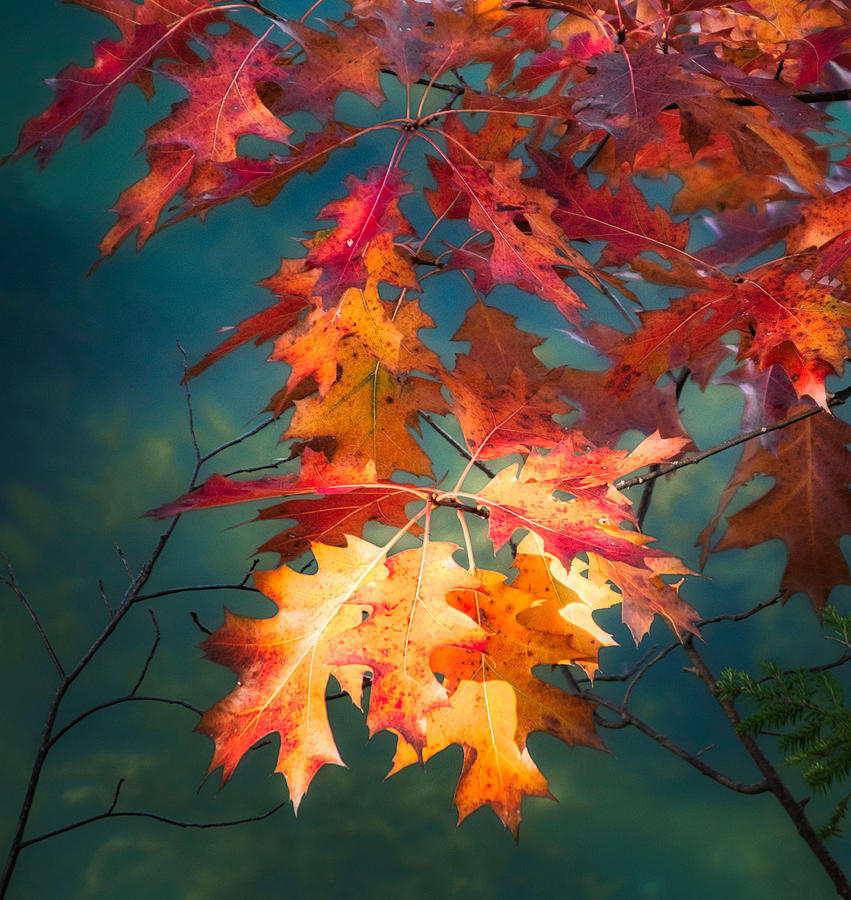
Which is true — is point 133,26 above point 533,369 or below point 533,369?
above

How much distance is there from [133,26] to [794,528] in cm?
84

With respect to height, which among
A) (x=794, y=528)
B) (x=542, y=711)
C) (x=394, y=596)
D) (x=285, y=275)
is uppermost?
(x=285, y=275)

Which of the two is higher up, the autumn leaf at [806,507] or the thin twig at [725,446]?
the thin twig at [725,446]

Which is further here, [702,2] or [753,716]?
[753,716]

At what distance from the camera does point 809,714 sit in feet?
2.31

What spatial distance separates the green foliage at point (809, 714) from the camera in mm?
635

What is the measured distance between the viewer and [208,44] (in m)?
0.63

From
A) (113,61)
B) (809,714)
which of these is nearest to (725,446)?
(809,714)

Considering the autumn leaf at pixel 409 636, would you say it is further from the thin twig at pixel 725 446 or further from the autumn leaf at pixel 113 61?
the autumn leaf at pixel 113 61

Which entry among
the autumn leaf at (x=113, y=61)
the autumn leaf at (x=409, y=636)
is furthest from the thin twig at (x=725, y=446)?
the autumn leaf at (x=113, y=61)

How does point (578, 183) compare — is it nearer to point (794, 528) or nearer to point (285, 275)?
point (285, 275)

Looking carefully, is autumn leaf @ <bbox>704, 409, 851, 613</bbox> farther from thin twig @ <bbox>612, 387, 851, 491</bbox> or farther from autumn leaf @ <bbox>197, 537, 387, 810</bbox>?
autumn leaf @ <bbox>197, 537, 387, 810</bbox>

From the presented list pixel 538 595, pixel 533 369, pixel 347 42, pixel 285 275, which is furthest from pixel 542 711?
pixel 347 42

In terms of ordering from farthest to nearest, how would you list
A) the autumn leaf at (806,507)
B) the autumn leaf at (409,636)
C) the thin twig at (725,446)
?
the autumn leaf at (806,507)
the thin twig at (725,446)
the autumn leaf at (409,636)
